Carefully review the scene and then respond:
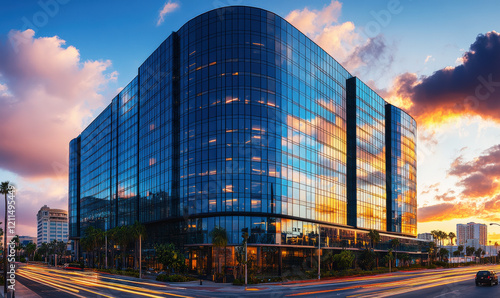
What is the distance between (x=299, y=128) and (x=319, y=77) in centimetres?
1668

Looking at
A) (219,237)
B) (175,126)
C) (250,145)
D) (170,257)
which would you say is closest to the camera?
(219,237)

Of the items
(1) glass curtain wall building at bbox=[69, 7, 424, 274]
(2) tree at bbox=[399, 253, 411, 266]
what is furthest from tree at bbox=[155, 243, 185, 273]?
(2) tree at bbox=[399, 253, 411, 266]

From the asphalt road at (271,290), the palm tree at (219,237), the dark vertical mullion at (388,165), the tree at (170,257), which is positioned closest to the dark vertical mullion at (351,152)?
the dark vertical mullion at (388,165)

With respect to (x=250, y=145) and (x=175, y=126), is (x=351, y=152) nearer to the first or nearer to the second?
(x=250, y=145)

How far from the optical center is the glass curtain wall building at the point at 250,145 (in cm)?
6931

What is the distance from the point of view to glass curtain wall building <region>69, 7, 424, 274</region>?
6931 centimetres

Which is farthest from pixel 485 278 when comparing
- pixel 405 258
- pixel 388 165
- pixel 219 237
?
pixel 388 165

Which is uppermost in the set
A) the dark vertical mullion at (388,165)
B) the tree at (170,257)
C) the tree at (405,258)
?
the dark vertical mullion at (388,165)

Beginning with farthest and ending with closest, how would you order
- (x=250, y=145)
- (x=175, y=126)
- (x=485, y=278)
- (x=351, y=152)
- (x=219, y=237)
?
1. (x=351, y=152)
2. (x=175, y=126)
3. (x=250, y=145)
4. (x=219, y=237)
5. (x=485, y=278)

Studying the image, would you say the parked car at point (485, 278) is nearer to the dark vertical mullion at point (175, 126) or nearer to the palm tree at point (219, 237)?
the palm tree at point (219, 237)

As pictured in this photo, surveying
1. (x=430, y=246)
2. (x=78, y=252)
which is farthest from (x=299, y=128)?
(x=78, y=252)

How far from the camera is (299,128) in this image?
77.9 m

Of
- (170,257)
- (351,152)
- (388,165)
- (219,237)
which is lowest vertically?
(170,257)

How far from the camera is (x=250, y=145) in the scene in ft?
228
